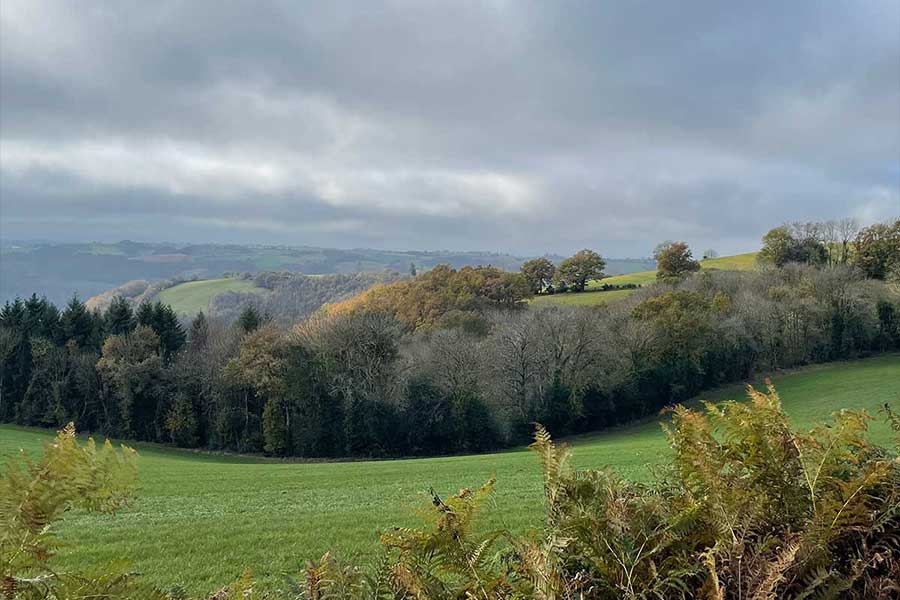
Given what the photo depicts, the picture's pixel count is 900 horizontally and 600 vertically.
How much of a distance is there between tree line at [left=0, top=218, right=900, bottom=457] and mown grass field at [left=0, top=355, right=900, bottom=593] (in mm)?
9892

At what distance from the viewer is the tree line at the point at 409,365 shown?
129ft

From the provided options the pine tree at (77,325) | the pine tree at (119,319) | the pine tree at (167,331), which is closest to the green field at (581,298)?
the pine tree at (167,331)

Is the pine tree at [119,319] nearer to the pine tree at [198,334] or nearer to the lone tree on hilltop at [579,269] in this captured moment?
the pine tree at [198,334]

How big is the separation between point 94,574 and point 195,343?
192 ft

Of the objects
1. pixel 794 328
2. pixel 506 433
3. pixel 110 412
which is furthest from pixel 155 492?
pixel 794 328

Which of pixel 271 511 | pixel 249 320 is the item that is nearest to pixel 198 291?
pixel 249 320

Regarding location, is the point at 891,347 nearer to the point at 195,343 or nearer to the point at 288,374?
the point at 288,374

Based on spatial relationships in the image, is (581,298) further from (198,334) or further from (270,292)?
(270,292)

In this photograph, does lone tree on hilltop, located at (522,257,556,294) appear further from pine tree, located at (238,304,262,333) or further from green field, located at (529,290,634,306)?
pine tree, located at (238,304,262,333)

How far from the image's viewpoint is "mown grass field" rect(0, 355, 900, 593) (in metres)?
9.25

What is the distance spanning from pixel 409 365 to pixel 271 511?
2454 centimetres

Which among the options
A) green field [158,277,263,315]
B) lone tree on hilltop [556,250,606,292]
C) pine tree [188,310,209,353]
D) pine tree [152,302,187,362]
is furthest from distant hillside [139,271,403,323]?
pine tree [152,302,187,362]

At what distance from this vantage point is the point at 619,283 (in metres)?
85.4

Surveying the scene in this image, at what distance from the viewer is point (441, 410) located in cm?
3897
